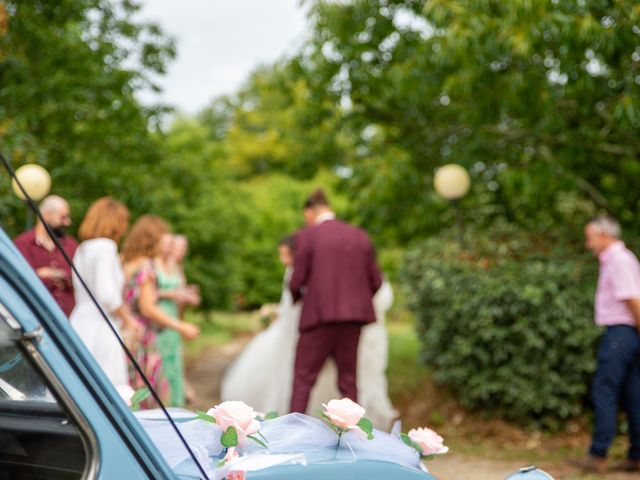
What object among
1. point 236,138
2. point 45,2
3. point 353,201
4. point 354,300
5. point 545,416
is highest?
point 236,138

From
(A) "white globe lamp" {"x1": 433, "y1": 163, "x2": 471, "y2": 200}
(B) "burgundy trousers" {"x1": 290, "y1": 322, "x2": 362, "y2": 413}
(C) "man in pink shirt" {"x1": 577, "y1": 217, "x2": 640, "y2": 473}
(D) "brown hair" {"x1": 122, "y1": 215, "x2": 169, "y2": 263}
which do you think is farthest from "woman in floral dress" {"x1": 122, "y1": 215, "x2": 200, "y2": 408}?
(A) "white globe lamp" {"x1": 433, "y1": 163, "x2": 471, "y2": 200}

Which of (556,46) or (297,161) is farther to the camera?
(297,161)

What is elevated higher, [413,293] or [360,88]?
[360,88]

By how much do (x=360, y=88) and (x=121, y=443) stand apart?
8.46 m

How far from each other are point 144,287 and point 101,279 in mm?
917

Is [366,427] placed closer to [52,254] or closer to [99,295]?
[99,295]

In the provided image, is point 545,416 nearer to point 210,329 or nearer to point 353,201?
point 353,201

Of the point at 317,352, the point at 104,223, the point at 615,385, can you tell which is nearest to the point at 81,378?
the point at 104,223

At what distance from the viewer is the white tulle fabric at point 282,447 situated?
2.17m

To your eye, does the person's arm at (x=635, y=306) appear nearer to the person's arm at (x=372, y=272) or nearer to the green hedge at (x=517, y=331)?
the green hedge at (x=517, y=331)

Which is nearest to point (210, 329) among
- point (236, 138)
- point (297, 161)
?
point (297, 161)

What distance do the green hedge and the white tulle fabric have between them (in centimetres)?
538

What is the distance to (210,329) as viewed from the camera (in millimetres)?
23156

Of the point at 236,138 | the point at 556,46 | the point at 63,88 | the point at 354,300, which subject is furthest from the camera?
the point at 236,138
